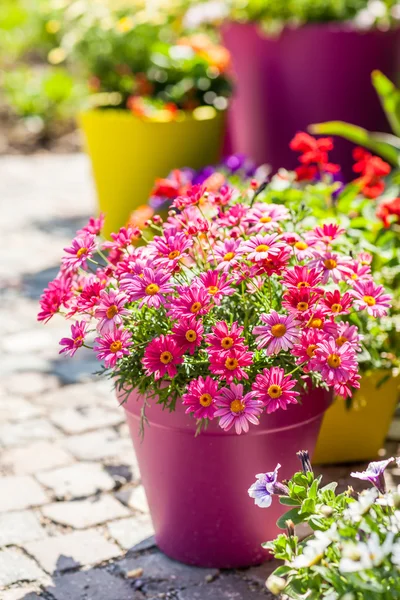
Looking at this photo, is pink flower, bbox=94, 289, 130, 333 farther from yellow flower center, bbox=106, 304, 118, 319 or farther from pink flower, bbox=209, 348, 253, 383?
pink flower, bbox=209, 348, 253, 383

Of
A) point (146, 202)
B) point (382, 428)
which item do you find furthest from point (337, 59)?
point (382, 428)

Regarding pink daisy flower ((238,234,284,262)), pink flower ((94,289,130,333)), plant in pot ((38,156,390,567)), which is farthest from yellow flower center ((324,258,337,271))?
pink flower ((94,289,130,333))

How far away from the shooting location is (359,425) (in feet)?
8.59

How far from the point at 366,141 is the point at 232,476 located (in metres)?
1.54

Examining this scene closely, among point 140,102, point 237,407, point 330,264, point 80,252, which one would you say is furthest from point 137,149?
point 237,407

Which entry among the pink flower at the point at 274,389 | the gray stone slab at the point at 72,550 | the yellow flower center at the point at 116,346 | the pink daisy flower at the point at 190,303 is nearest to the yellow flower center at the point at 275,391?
the pink flower at the point at 274,389

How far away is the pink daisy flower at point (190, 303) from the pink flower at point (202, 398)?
0.14 meters

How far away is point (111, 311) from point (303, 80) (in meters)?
2.40

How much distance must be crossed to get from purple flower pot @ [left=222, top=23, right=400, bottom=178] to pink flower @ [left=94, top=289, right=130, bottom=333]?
2.35m

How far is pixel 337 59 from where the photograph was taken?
3.97m

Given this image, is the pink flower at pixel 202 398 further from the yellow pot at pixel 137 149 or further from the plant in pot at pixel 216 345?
the yellow pot at pixel 137 149

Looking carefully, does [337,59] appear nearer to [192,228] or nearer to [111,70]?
[111,70]

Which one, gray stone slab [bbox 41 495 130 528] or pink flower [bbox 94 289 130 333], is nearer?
pink flower [bbox 94 289 130 333]

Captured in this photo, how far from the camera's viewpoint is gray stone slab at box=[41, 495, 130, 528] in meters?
2.44
